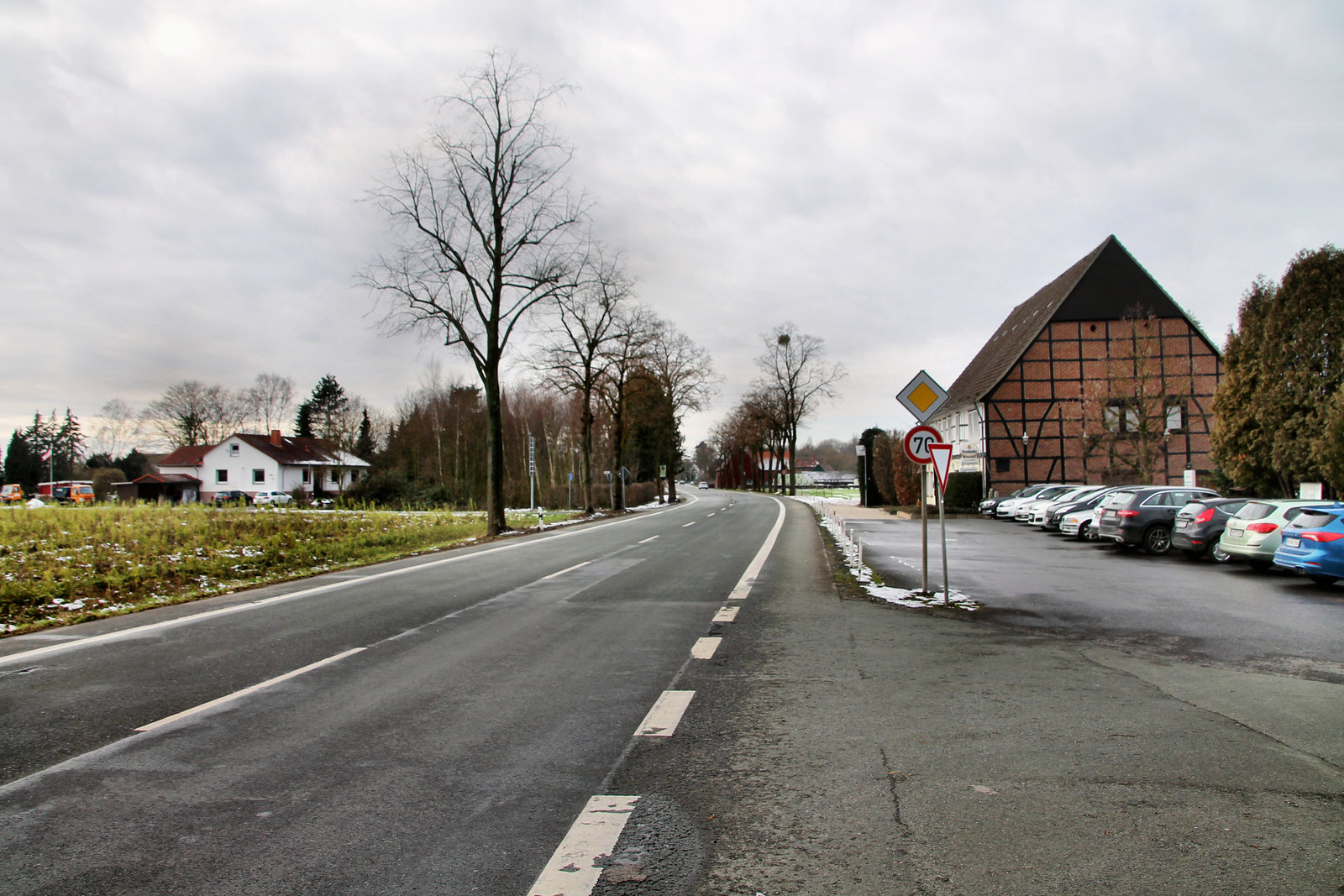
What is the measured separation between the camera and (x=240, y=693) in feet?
19.3

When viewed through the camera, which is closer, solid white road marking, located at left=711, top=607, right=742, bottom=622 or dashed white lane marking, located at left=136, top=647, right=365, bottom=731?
dashed white lane marking, located at left=136, top=647, right=365, bottom=731

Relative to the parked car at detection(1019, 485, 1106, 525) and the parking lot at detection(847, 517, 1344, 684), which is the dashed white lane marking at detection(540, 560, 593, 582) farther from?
the parked car at detection(1019, 485, 1106, 525)

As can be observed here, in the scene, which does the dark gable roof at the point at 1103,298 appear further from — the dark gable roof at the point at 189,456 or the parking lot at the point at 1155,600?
the dark gable roof at the point at 189,456

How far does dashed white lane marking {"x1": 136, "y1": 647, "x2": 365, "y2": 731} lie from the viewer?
5137 mm

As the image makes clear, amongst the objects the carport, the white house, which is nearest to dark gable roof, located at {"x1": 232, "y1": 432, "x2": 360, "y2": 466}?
the white house

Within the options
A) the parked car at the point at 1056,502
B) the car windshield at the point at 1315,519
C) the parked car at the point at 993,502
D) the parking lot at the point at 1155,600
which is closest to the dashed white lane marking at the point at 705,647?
the parking lot at the point at 1155,600

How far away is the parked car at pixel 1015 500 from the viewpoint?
105ft

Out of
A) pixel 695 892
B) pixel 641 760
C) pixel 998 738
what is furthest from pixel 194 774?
pixel 998 738

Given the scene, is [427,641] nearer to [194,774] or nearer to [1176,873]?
[194,774]

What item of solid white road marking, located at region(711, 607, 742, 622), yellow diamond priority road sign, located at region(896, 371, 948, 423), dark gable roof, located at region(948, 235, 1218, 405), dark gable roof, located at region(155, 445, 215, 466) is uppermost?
dark gable roof, located at region(948, 235, 1218, 405)

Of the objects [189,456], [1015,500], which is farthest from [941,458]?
[189,456]

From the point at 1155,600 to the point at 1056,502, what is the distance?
696 inches

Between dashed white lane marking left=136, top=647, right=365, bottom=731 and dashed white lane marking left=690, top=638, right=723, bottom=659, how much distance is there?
10.1ft

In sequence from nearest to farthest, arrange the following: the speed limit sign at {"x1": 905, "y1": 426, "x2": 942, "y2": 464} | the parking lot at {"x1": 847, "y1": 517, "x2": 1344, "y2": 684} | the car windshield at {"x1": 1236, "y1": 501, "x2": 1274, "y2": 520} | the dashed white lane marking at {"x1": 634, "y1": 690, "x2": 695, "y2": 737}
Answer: the dashed white lane marking at {"x1": 634, "y1": 690, "x2": 695, "y2": 737} < the parking lot at {"x1": 847, "y1": 517, "x2": 1344, "y2": 684} < the speed limit sign at {"x1": 905, "y1": 426, "x2": 942, "y2": 464} < the car windshield at {"x1": 1236, "y1": 501, "x2": 1274, "y2": 520}
